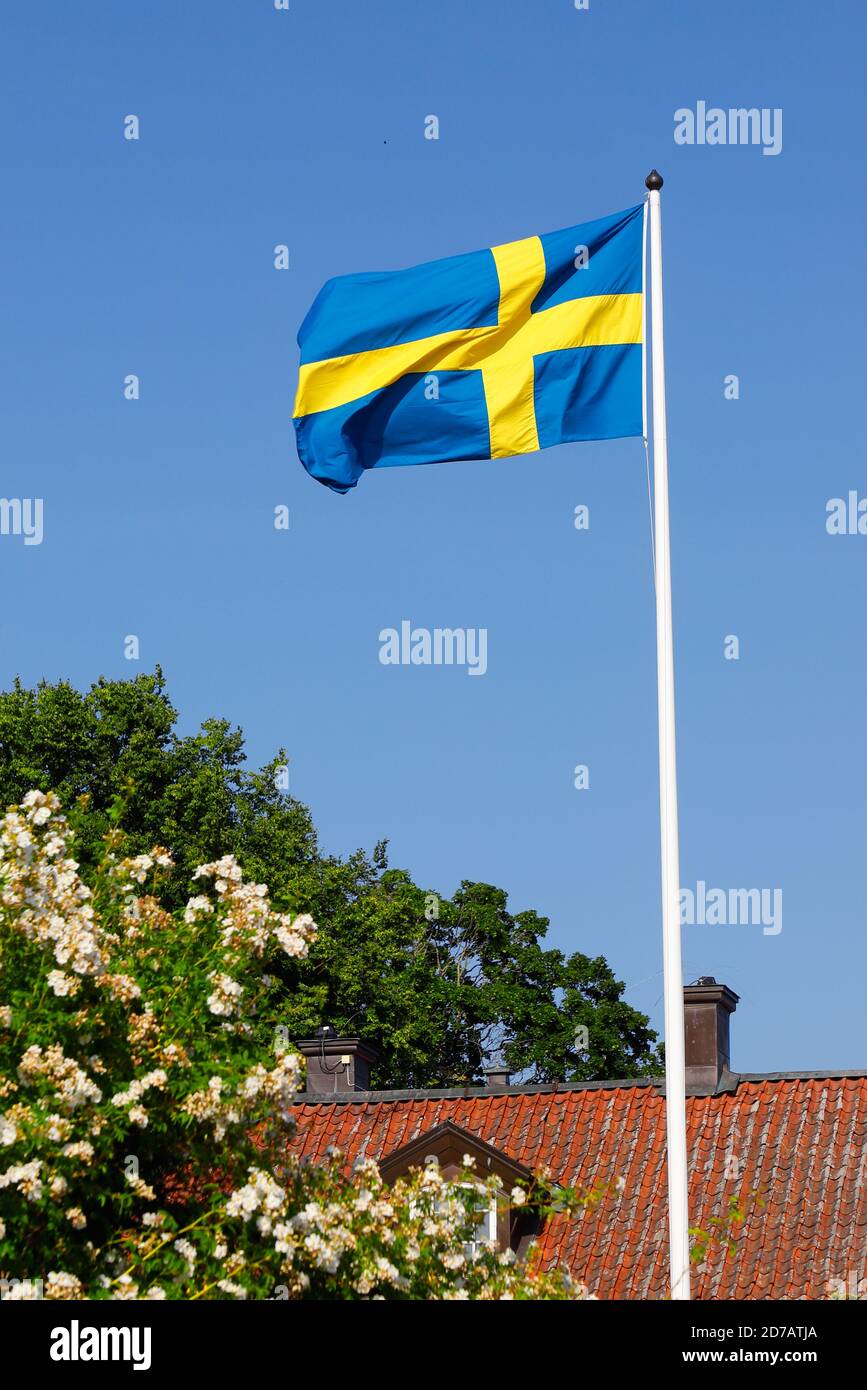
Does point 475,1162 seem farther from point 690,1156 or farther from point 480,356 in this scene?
point 480,356

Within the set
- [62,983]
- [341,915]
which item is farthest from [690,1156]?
[341,915]

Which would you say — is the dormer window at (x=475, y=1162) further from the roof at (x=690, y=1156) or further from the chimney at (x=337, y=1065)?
the chimney at (x=337, y=1065)

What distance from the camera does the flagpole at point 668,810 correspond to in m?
11.7

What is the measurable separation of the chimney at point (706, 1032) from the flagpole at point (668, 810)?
43.8 ft

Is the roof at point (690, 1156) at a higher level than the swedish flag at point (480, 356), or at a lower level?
→ lower

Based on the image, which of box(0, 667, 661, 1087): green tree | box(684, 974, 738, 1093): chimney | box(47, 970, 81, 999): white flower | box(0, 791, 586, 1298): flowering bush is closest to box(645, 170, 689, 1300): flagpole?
box(0, 791, 586, 1298): flowering bush

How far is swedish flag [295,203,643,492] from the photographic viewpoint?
13.5 meters

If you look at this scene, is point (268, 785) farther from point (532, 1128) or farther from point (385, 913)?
point (532, 1128)

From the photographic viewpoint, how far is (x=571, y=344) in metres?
13.6

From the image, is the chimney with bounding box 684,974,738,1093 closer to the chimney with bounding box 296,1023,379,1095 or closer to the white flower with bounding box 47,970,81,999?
the chimney with bounding box 296,1023,379,1095

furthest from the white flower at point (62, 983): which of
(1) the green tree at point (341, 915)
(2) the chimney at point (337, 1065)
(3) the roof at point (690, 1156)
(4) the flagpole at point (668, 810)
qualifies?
(1) the green tree at point (341, 915)
